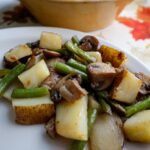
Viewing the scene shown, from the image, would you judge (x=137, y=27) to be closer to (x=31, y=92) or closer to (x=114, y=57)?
(x=114, y=57)

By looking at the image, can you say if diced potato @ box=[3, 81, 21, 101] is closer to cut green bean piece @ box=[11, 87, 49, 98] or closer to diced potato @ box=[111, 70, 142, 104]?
cut green bean piece @ box=[11, 87, 49, 98]

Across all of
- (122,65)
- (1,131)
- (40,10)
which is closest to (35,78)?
(1,131)

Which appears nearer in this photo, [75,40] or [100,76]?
[100,76]

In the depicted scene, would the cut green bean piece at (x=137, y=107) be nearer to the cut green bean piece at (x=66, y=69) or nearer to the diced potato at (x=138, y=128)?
the diced potato at (x=138, y=128)

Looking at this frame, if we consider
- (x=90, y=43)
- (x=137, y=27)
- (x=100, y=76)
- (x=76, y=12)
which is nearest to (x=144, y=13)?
(x=137, y=27)

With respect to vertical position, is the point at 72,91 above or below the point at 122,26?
above

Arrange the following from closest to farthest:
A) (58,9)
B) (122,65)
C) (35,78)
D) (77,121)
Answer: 1. (77,121)
2. (35,78)
3. (122,65)
4. (58,9)

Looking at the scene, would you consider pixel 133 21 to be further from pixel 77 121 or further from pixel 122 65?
pixel 77 121
